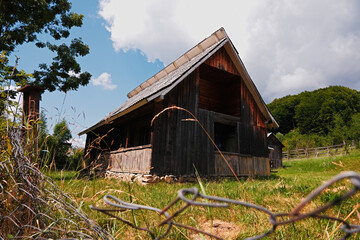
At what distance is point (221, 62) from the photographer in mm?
10703

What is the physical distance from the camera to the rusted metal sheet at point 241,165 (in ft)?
32.0

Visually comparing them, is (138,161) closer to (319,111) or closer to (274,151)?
(274,151)

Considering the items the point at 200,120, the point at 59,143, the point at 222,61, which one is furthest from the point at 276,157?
Result: the point at 59,143

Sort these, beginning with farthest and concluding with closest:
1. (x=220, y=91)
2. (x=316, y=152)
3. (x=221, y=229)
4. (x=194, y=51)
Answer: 1. (x=316, y=152)
2. (x=220, y=91)
3. (x=194, y=51)
4. (x=221, y=229)

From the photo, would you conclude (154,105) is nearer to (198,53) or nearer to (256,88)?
(198,53)

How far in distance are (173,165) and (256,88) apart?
20.3 ft

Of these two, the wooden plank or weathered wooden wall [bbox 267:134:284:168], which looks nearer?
the wooden plank

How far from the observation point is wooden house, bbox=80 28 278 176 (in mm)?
8453

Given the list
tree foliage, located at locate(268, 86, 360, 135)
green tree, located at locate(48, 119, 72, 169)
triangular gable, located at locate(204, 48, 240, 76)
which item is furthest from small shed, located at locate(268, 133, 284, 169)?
tree foliage, located at locate(268, 86, 360, 135)

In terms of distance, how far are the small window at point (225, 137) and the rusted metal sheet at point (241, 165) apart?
3.68 ft

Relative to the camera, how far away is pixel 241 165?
34.6ft

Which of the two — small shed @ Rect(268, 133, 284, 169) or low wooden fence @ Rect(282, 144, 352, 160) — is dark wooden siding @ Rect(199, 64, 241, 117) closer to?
small shed @ Rect(268, 133, 284, 169)

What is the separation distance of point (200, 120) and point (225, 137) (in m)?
3.32

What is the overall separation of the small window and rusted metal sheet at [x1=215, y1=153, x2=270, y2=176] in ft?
3.68
